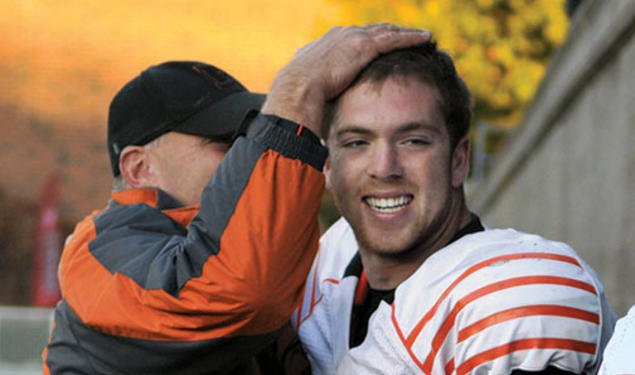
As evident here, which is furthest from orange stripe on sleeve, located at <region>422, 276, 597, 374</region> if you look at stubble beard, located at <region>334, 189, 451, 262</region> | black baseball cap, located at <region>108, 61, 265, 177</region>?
black baseball cap, located at <region>108, 61, 265, 177</region>

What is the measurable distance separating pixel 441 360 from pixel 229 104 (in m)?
1.14

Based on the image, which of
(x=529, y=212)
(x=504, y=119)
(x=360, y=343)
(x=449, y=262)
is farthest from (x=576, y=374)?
(x=504, y=119)

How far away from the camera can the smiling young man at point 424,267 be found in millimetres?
2273

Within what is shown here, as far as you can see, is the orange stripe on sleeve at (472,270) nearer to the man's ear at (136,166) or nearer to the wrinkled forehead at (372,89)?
the wrinkled forehead at (372,89)

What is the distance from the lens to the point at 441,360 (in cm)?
234

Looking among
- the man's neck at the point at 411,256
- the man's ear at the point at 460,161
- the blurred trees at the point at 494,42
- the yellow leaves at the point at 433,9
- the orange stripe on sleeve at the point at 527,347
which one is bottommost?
the blurred trees at the point at 494,42

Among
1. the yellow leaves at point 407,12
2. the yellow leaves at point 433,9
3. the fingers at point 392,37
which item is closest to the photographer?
the fingers at point 392,37

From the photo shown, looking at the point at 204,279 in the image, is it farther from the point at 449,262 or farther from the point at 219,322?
the point at 449,262

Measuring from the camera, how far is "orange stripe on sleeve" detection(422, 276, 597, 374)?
233 centimetres

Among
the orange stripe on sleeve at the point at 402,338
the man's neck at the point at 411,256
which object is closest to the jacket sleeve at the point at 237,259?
the orange stripe on sleeve at the point at 402,338

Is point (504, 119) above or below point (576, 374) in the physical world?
below

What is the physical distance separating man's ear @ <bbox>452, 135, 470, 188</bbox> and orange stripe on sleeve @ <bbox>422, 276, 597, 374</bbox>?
694 mm

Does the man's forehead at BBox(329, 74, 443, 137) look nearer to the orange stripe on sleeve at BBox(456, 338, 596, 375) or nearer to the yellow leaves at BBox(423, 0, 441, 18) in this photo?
the orange stripe on sleeve at BBox(456, 338, 596, 375)

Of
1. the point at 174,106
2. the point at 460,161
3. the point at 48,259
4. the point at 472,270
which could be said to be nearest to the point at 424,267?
the point at 472,270
